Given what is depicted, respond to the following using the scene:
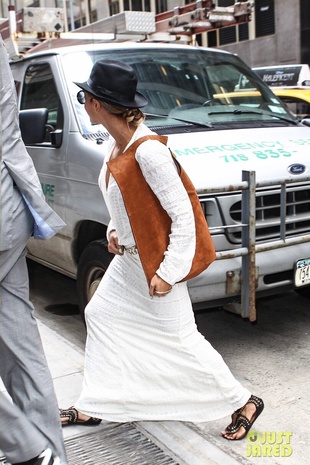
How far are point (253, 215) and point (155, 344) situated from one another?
123 cm

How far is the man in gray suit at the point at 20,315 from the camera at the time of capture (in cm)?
255

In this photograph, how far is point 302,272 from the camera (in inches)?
168

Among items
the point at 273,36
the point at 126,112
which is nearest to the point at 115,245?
the point at 126,112

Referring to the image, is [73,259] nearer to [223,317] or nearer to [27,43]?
[223,317]

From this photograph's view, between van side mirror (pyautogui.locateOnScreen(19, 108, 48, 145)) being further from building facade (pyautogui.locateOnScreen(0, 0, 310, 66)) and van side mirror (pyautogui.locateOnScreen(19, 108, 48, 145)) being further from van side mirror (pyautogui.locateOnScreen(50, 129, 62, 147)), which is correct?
building facade (pyautogui.locateOnScreen(0, 0, 310, 66))

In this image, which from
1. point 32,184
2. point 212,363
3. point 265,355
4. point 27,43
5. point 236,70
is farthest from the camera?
point 27,43

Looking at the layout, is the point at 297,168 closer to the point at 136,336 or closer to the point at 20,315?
the point at 136,336

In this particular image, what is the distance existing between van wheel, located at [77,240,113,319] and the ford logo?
1.33 m

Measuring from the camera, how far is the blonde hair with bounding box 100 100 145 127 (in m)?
2.93

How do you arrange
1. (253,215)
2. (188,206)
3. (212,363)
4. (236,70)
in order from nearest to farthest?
(188,206)
(212,363)
(253,215)
(236,70)

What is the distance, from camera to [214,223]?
3.96 m

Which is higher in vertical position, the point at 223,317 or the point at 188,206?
the point at 188,206

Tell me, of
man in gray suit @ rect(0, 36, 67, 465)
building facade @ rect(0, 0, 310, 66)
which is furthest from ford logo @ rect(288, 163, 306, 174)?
building facade @ rect(0, 0, 310, 66)

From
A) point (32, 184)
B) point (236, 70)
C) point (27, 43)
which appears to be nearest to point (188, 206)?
point (32, 184)
